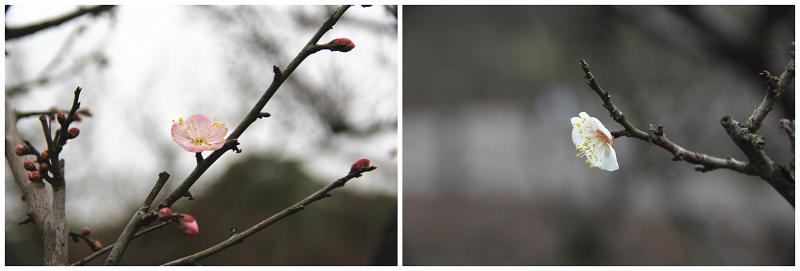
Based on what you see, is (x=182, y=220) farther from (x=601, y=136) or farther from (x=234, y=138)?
(x=601, y=136)

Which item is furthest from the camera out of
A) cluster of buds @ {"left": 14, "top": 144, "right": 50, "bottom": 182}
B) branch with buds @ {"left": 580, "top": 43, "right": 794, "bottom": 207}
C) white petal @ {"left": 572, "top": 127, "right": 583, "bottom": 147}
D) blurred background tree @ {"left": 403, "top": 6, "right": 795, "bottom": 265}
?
blurred background tree @ {"left": 403, "top": 6, "right": 795, "bottom": 265}

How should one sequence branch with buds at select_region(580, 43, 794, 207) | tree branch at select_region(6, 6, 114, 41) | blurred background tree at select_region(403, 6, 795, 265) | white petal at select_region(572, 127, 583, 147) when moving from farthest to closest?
blurred background tree at select_region(403, 6, 795, 265) → tree branch at select_region(6, 6, 114, 41) → white petal at select_region(572, 127, 583, 147) → branch with buds at select_region(580, 43, 794, 207)

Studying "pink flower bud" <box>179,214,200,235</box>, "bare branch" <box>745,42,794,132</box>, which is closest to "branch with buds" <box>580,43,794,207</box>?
"bare branch" <box>745,42,794,132</box>

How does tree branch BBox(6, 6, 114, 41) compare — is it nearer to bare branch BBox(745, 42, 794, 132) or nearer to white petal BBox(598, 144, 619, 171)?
white petal BBox(598, 144, 619, 171)

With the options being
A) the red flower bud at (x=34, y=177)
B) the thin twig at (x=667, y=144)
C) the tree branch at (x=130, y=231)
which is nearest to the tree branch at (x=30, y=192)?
the red flower bud at (x=34, y=177)

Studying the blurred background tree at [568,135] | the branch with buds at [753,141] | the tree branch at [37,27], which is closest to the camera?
the branch with buds at [753,141]

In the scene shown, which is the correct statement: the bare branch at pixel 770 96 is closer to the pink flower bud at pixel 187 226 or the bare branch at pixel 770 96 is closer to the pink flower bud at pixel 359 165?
the pink flower bud at pixel 359 165
